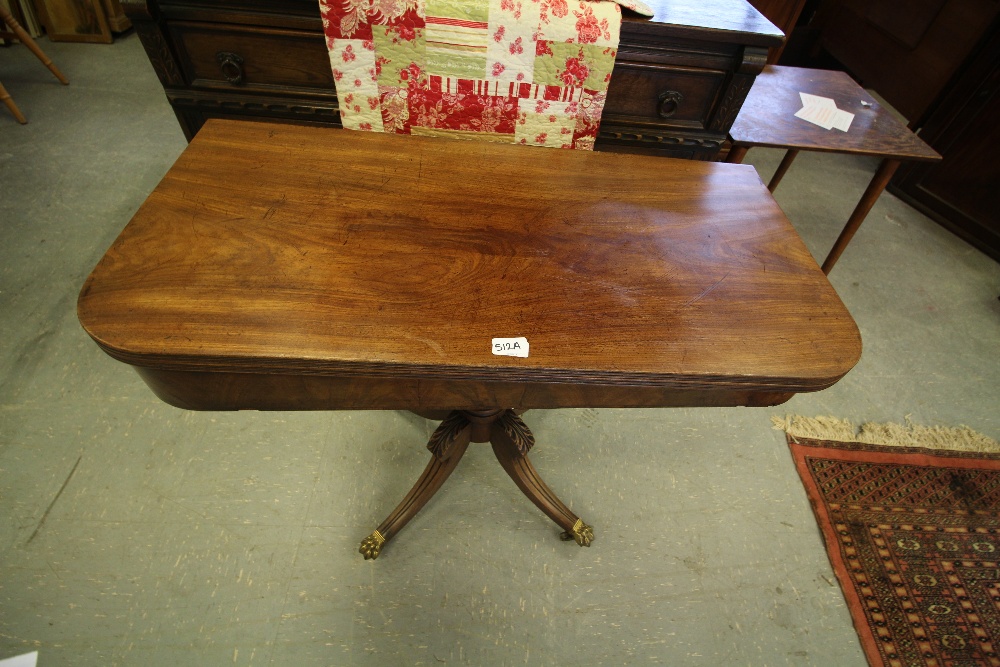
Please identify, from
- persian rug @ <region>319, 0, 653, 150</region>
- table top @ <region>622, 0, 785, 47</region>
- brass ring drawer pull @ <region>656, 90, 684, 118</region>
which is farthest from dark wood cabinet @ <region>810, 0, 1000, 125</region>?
persian rug @ <region>319, 0, 653, 150</region>

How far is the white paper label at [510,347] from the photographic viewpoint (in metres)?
0.76

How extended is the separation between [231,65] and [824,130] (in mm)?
1914

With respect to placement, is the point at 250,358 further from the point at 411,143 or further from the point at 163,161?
the point at 163,161

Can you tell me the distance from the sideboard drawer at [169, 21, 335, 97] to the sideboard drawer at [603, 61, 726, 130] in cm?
87

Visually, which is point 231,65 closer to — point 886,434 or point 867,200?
point 867,200

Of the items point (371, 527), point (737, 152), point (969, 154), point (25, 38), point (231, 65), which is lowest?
point (371, 527)

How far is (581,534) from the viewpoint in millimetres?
1370

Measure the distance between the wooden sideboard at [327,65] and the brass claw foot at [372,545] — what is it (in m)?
1.25

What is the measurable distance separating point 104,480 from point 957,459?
8.79 feet

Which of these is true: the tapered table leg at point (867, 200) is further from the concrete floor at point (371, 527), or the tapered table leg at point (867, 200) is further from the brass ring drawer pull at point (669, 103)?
the brass ring drawer pull at point (669, 103)

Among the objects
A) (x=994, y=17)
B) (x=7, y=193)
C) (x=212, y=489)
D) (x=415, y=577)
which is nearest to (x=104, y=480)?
(x=212, y=489)

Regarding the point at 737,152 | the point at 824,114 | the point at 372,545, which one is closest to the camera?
the point at 372,545

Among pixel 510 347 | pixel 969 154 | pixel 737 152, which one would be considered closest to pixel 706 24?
pixel 737 152

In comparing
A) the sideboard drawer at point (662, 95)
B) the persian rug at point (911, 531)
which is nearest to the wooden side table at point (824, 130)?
the sideboard drawer at point (662, 95)
